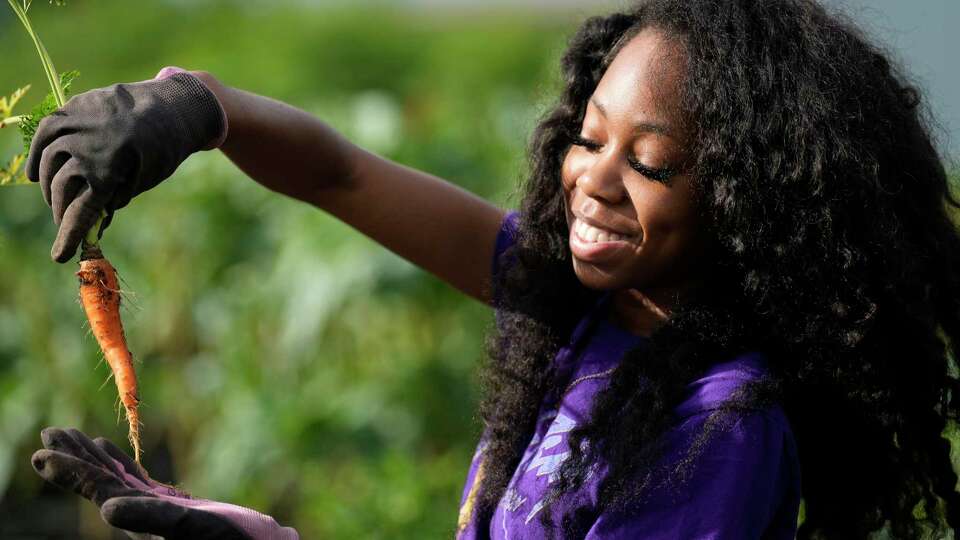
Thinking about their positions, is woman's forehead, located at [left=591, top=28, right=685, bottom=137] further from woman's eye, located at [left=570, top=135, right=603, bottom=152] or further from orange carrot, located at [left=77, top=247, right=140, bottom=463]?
orange carrot, located at [left=77, top=247, right=140, bottom=463]

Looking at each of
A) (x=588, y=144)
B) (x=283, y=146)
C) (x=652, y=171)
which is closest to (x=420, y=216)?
(x=283, y=146)

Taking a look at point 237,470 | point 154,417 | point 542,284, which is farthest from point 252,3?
point 542,284

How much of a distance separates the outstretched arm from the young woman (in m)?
0.08

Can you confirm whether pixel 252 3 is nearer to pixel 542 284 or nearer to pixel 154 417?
pixel 154 417

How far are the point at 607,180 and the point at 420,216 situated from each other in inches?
17.7

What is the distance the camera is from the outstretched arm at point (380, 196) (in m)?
1.89

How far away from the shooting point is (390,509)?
316cm

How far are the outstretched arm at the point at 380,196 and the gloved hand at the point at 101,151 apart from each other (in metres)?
0.34

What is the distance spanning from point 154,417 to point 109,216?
2937mm

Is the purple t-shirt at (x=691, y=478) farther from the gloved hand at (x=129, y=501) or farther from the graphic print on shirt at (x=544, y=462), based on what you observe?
the gloved hand at (x=129, y=501)

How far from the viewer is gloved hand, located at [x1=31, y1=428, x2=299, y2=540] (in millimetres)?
1408

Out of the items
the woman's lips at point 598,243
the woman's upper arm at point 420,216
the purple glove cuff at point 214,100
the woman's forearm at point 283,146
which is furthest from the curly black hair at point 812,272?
the purple glove cuff at point 214,100

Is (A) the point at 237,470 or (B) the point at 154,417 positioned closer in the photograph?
(A) the point at 237,470

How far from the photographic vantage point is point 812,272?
160cm
